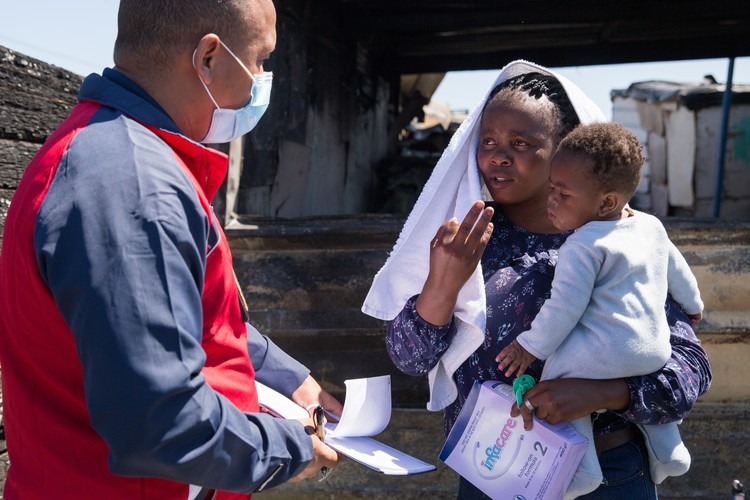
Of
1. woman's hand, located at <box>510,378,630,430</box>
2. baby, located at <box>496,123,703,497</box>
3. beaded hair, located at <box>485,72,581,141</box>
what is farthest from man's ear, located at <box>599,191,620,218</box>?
woman's hand, located at <box>510,378,630,430</box>

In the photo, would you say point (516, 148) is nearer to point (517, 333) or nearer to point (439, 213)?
point (439, 213)

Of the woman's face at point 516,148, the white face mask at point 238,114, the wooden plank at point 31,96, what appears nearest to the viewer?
the white face mask at point 238,114

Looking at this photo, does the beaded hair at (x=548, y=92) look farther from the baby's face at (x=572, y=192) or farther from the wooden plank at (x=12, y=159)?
the wooden plank at (x=12, y=159)

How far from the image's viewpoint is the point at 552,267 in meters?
1.86

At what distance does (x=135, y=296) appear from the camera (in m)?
1.03

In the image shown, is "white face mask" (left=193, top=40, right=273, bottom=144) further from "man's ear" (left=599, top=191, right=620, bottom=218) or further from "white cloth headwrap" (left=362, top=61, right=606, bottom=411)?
"man's ear" (left=599, top=191, right=620, bottom=218)

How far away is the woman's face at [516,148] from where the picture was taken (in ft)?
6.29

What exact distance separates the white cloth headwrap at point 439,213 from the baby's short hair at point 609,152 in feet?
0.76

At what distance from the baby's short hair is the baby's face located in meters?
0.02

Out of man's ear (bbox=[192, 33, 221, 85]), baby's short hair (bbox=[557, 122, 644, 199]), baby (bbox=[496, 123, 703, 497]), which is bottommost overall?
baby (bbox=[496, 123, 703, 497])

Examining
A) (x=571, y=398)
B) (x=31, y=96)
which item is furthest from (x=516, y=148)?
(x=31, y=96)

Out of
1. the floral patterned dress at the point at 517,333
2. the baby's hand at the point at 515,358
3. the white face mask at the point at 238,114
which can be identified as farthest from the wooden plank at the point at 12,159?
the baby's hand at the point at 515,358

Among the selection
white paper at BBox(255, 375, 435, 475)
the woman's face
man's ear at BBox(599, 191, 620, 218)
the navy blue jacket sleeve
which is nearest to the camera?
the navy blue jacket sleeve

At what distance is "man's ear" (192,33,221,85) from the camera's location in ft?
4.23
